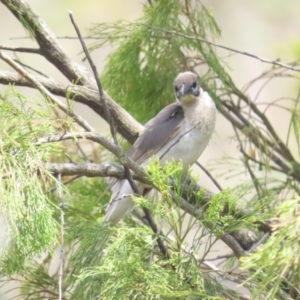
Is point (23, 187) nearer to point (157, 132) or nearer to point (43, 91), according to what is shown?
point (43, 91)

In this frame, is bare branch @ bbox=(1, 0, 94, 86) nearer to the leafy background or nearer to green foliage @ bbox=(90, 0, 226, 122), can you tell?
green foliage @ bbox=(90, 0, 226, 122)

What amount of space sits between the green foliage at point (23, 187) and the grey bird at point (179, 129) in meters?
0.64

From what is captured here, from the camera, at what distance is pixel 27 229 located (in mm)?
961

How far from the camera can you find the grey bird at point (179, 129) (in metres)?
1.70

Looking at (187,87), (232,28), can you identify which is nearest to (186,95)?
(187,87)

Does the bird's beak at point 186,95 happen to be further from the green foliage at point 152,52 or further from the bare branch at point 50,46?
the bare branch at point 50,46

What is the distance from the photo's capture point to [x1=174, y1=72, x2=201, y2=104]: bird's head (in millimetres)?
1709

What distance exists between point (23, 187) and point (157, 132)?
2.57 feet

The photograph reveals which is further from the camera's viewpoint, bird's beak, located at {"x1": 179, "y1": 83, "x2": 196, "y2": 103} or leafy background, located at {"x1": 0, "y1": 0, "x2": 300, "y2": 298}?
leafy background, located at {"x1": 0, "y1": 0, "x2": 300, "y2": 298}

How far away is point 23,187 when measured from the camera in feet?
3.13

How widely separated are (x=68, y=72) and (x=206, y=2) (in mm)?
2056

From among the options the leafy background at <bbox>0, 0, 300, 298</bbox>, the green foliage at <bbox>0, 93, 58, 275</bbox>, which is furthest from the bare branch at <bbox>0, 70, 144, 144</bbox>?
the leafy background at <bbox>0, 0, 300, 298</bbox>

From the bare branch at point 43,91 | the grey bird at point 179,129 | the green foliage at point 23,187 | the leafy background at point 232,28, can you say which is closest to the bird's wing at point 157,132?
the grey bird at point 179,129

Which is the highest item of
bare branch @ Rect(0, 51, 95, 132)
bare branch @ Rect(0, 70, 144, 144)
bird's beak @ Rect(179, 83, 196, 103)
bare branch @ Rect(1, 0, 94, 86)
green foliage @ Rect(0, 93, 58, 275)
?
bird's beak @ Rect(179, 83, 196, 103)
